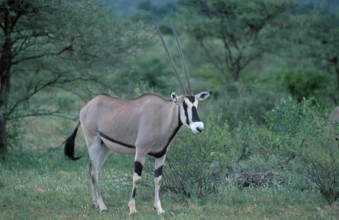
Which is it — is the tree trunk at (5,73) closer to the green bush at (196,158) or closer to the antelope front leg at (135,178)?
the green bush at (196,158)

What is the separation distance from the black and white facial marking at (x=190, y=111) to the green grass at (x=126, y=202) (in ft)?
4.14

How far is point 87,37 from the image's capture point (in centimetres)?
1465

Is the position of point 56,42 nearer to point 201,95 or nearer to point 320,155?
point 201,95

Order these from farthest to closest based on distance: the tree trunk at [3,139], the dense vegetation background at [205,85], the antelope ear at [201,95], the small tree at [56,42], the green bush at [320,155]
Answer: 1. the tree trunk at [3,139]
2. the small tree at [56,42]
3. the dense vegetation background at [205,85]
4. the green bush at [320,155]
5. the antelope ear at [201,95]

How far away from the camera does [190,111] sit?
28.5 feet

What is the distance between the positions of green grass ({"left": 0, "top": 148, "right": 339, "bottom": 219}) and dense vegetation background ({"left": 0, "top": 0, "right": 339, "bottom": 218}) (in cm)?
22

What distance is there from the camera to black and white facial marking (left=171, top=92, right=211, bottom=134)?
855 cm

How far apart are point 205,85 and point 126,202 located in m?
20.8

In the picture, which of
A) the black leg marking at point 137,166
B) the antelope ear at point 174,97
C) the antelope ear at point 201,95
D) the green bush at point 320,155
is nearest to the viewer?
the antelope ear at point 174,97

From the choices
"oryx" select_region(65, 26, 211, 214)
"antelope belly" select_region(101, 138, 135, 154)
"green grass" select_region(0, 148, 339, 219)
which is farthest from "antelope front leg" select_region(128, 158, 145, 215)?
"antelope belly" select_region(101, 138, 135, 154)

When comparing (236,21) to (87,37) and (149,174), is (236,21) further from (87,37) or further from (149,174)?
(149,174)

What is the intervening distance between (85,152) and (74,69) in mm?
2042

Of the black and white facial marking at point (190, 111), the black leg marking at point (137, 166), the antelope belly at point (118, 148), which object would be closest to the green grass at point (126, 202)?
the black leg marking at point (137, 166)

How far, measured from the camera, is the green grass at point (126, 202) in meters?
8.81
